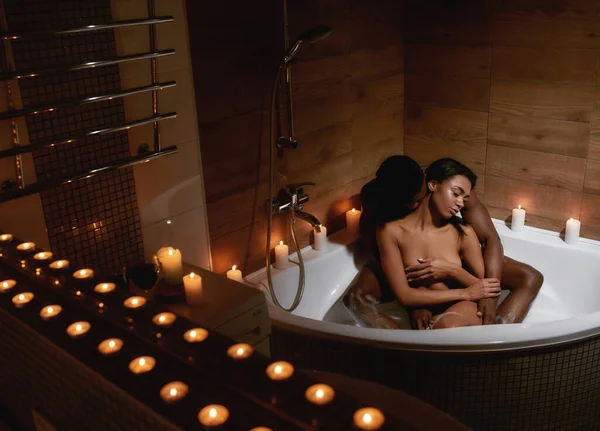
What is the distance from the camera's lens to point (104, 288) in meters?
1.34

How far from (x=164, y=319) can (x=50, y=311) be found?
8.9 inches

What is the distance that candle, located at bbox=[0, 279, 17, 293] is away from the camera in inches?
51.9

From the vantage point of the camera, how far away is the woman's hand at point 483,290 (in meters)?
2.41

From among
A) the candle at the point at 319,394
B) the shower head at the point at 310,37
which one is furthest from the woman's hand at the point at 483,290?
the candle at the point at 319,394

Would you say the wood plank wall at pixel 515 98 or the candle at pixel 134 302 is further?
the wood plank wall at pixel 515 98

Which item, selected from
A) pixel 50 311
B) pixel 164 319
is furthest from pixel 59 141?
pixel 164 319

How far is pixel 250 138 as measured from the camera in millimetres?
2396

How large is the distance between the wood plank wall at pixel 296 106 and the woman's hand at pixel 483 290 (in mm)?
744

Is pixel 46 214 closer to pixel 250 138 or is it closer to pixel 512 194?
pixel 250 138

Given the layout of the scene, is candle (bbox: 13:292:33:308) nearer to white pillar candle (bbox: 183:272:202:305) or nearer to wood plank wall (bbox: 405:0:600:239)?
white pillar candle (bbox: 183:272:202:305)

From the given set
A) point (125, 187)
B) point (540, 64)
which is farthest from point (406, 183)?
point (125, 187)

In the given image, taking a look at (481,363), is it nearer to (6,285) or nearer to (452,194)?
(452,194)

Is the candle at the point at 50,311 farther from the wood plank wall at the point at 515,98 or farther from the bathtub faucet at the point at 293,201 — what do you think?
the wood plank wall at the point at 515,98

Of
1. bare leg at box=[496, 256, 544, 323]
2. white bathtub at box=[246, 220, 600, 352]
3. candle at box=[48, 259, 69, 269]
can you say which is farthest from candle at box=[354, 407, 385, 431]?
bare leg at box=[496, 256, 544, 323]
